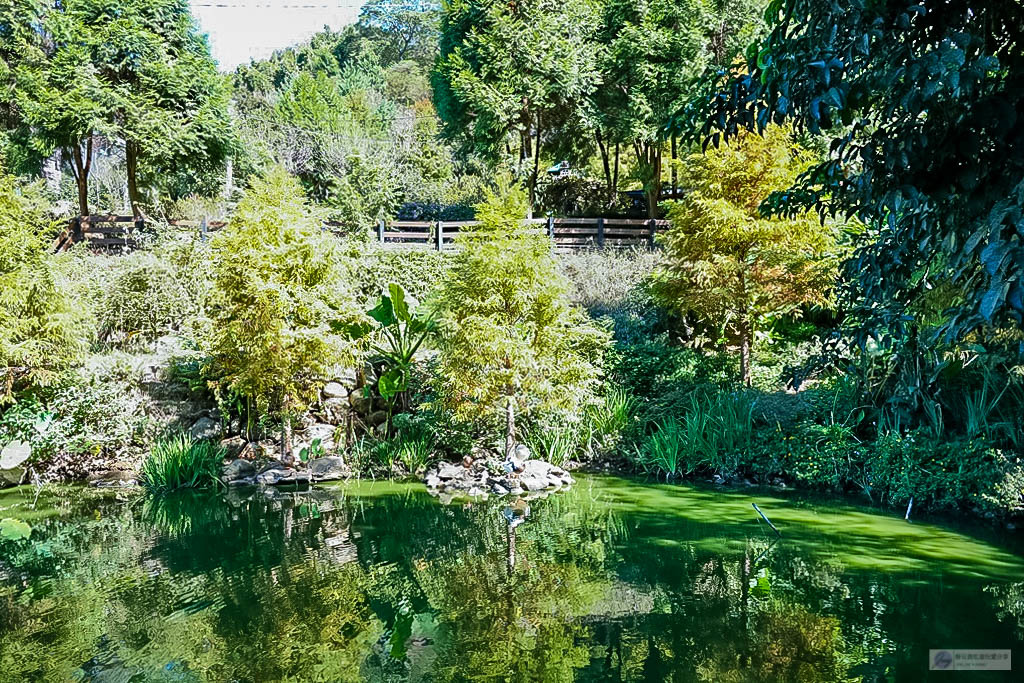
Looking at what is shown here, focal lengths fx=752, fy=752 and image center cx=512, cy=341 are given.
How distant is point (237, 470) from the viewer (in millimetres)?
10203

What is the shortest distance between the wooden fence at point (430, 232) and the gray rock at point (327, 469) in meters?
8.20

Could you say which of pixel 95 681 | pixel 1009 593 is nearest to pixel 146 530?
pixel 95 681

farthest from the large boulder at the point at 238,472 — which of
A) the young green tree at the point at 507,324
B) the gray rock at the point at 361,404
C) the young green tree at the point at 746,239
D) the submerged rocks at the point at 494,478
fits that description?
the young green tree at the point at 746,239

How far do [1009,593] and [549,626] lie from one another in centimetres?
339

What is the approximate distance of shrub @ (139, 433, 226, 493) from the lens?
9.77 m

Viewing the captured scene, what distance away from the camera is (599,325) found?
A: 1179cm

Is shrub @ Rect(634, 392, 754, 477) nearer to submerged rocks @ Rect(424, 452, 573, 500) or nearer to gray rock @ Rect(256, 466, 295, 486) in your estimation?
submerged rocks @ Rect(424, 452, 573, 500)

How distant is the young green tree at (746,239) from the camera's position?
10320 mm

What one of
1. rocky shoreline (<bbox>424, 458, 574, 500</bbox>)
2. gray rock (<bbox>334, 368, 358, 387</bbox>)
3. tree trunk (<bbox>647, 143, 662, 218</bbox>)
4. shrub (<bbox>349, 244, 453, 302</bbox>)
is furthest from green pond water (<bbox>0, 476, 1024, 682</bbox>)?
tree trunk (<bbox>647, 143, 662, 218</bbox>)

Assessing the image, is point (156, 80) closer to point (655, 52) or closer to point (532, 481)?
point (655, 52)

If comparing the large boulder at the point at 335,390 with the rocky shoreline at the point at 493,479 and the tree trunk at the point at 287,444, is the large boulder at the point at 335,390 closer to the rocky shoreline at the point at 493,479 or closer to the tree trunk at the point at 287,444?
the tree trunk at the point at 287,444

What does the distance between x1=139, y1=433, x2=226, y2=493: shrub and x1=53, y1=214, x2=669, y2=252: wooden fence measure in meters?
8.64

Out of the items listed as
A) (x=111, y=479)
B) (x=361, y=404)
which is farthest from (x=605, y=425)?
(x=111, y=479)

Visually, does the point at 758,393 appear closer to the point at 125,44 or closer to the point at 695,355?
the point at 695,355
